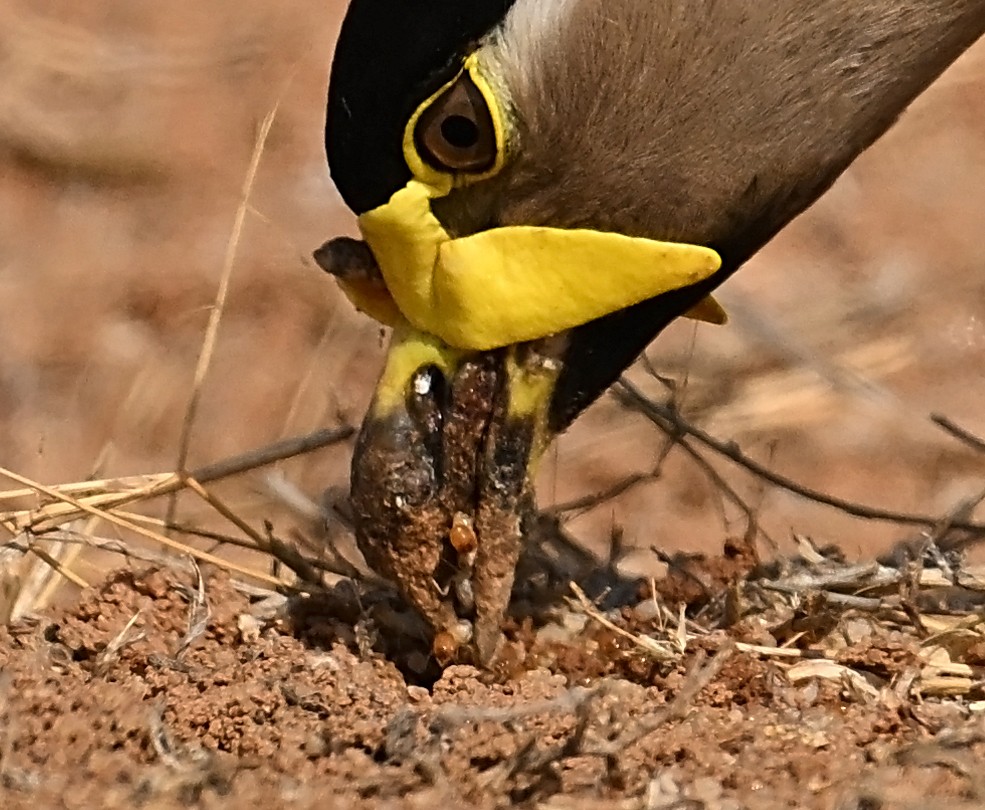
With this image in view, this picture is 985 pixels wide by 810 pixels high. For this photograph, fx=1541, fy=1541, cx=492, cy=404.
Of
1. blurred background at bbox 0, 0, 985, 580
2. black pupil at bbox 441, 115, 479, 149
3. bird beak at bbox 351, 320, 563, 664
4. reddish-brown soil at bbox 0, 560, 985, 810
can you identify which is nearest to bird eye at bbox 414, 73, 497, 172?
black pupil at bbox 441, 115, 479, 149

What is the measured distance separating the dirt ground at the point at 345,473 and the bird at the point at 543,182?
19 centimetres

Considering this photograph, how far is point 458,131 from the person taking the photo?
1.18 m

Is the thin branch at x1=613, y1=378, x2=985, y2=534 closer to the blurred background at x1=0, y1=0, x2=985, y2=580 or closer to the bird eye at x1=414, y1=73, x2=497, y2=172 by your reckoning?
the blurred background at x1=0, y1=0, x2=985, y2=580

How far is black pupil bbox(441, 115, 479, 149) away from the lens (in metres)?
1.17

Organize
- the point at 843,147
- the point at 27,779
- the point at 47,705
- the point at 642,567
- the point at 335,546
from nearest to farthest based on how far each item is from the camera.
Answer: the point at 27,779
the point at 47,705
the point at 843,147
the point at 335,546
the point at 642,567

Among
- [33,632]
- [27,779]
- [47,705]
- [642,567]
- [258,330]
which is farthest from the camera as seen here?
[258,330]

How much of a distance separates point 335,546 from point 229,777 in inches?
25.6

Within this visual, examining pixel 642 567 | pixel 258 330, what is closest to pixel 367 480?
pixel 642 567

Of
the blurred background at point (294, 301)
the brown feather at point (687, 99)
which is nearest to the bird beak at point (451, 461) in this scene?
the brown feather at point (687, 99)

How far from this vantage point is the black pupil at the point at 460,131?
117 centimetres

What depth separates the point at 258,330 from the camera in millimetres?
2742

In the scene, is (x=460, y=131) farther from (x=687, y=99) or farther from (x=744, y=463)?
(x=744, y=463)

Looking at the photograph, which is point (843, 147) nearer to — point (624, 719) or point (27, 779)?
point (624, 719)

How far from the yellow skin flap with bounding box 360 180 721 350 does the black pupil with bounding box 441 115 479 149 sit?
0.04m
